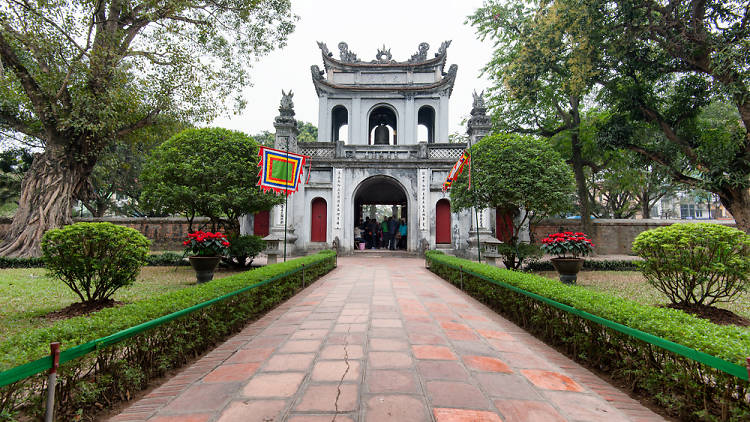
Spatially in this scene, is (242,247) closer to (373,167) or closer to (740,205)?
(373,167)

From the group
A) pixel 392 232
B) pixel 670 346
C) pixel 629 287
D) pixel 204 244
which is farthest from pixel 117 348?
pixel 392 232

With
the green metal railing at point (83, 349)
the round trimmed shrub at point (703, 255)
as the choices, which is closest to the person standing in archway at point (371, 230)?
the round trimmed shrub at point (703, 255)

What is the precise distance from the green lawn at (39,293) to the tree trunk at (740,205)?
18.8m

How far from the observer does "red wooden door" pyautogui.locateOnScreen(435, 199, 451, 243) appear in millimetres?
17266

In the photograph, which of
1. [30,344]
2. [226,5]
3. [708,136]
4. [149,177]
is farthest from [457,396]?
[708,136]

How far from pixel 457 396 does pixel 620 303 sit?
2378 millimetres

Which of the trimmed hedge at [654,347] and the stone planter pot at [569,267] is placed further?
the stone planter pot at [569,267]

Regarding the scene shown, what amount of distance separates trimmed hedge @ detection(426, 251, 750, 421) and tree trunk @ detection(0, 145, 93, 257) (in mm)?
15237

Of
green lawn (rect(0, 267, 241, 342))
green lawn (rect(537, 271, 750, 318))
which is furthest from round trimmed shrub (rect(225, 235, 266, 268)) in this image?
green lawn (rect(537, 271, 750, 318))

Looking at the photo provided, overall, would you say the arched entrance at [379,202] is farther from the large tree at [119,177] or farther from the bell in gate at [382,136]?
the large tree at [119,177]

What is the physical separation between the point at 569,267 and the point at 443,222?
873cm

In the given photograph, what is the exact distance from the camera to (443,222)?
17328 millimetres

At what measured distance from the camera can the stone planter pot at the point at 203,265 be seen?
321 inches

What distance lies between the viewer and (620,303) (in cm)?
368
